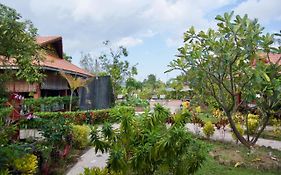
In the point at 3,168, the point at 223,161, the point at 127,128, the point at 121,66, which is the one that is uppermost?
the point at 121,66

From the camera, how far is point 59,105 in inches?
640

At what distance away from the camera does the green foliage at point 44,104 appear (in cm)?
1324

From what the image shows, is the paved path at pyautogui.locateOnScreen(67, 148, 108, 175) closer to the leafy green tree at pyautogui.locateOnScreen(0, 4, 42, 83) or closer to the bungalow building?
the leafy green tree at pyautogui.locateOnScreen(0, 4, 42, 83)

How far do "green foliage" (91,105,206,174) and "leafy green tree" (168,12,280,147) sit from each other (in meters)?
2.75

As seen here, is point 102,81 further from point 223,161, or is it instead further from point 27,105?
point 223,161

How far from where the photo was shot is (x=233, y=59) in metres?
6.98

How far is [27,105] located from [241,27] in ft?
32.3

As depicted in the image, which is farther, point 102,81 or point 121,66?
point 121,66

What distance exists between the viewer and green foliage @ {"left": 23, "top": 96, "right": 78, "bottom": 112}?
13.2 m

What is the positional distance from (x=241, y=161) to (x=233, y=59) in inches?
102

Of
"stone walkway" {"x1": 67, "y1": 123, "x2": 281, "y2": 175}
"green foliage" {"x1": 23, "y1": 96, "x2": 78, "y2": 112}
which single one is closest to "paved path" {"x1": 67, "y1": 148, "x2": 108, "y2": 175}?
"stone walkway" {"x1": 67, "y1": 123, "x2": 281, "y2": 175}

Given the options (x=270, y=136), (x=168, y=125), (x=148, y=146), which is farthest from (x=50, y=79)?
(x=148, y=146)

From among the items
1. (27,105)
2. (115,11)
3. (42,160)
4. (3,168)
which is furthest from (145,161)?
(27,105)

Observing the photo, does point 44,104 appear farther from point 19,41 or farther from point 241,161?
point 241,161
